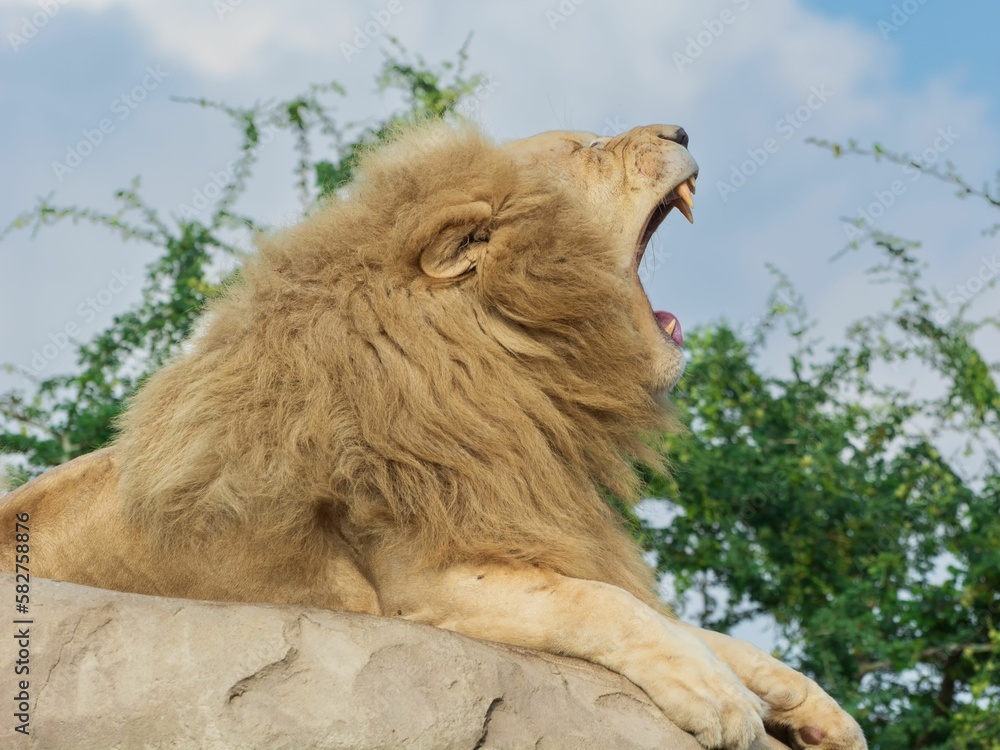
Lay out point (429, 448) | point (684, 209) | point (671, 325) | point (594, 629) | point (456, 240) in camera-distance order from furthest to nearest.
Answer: point (684, 209)
point (671, 325)
point (456, 240)
point (429, 448)
point (594, 629)

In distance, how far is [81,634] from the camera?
2729 mm

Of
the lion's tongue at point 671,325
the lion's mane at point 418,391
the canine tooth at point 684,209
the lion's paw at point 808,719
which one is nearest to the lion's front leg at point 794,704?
the lion's paw at point 808,719

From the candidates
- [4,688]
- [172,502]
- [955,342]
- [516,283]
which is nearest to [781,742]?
[516,283]

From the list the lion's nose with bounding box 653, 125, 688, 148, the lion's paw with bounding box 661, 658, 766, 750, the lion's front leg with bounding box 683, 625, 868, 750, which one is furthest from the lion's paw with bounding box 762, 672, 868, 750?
the lion's nose with bounding box 653, 125, 688, 148

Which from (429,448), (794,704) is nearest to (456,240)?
(429,448)

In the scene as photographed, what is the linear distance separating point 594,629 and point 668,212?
166 centimetres

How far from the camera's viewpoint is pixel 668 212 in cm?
416

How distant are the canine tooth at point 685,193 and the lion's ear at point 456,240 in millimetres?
886

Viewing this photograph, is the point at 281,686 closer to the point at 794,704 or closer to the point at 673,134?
the point at 794,704

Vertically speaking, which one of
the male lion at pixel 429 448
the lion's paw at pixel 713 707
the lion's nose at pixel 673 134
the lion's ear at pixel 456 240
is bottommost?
the lion's paw at pixel 713 707

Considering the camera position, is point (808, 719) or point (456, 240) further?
point (456, 240)

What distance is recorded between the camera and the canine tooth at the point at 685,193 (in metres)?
4.08

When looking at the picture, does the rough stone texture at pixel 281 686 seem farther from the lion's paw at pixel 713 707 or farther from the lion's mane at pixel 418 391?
the lion's mane at pixel 418 391

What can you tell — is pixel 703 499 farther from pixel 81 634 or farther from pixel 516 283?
pixel 81 634
